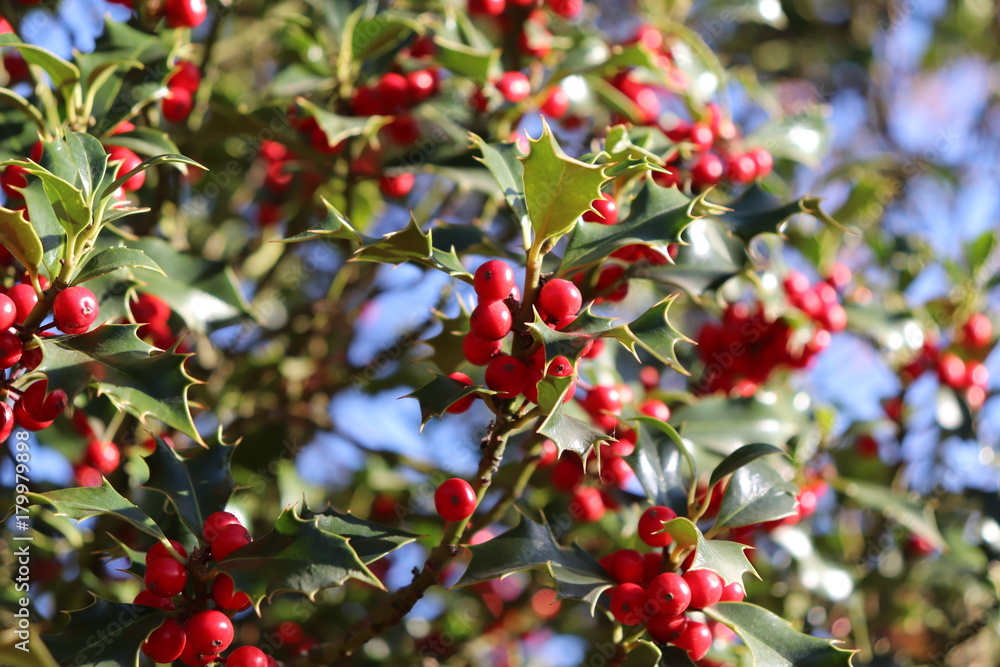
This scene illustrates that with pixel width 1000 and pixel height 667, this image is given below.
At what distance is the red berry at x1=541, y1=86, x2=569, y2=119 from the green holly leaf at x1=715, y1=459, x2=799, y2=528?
109 cm

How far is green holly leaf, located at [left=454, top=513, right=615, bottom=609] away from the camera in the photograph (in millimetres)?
1370

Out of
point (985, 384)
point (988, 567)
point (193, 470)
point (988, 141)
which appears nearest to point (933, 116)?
point (988, 141)

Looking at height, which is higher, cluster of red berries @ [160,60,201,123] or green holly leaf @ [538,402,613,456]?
cluster of red berries @ [160,60,201,123]

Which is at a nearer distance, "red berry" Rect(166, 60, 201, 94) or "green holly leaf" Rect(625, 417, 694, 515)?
"green holly leaf" Rect(625, 417, 694, 515)

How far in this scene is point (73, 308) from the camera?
127 cm

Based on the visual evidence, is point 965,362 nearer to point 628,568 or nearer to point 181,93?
point 628,568

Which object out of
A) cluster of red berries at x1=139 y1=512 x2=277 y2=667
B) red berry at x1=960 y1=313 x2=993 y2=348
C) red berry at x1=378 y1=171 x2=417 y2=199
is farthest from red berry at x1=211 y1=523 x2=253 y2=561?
red berry at x1=960 y1=313 x2=993 y2=348

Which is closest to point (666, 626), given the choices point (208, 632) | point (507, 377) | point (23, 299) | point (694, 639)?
point (694, 639)

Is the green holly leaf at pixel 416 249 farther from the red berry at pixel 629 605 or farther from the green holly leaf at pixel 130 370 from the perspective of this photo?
the red berry at pixel 629 605

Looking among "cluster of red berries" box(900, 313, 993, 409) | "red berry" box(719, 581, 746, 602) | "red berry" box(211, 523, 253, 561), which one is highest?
"red berry" box(211, 523, 253, 561)

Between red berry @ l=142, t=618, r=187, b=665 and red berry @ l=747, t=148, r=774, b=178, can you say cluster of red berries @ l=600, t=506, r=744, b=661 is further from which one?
red berry @ l=747, t=148, r=774, b=178

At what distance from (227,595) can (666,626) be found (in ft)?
2.43

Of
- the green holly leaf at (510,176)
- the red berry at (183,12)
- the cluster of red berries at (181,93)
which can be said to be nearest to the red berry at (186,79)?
the cluster of red berries at (181,93)

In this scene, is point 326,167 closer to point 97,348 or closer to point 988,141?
point 97,348
